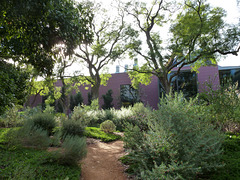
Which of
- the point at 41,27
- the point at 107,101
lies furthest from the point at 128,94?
the point at 41,27

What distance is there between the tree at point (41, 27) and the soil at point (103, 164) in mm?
2899

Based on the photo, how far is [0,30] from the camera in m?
4.27

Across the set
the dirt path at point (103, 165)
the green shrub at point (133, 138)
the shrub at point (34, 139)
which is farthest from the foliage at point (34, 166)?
the green shrub at point (133, 138)

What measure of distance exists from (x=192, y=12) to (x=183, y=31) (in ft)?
6.65

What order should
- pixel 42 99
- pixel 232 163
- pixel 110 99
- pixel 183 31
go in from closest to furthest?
pixel 232 163, pixel 183 31, pixel 110 99, pixel 42 99

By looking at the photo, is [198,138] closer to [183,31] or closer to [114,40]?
[183,31]

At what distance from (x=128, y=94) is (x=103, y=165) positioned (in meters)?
23.1

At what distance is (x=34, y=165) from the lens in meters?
3.89

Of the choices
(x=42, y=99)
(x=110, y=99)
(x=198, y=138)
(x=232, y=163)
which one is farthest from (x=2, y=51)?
(x=42, y=99)

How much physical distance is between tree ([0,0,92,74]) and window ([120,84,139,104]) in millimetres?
22676

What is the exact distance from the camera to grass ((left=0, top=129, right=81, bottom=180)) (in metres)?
3.51

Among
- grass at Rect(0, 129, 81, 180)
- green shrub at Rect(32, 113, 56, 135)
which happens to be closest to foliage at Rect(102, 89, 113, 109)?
green shrub at Rect(32, 113, 56, 135)

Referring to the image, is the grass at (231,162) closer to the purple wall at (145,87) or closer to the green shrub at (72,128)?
the green shrub at (72,128)

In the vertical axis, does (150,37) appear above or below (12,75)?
above
